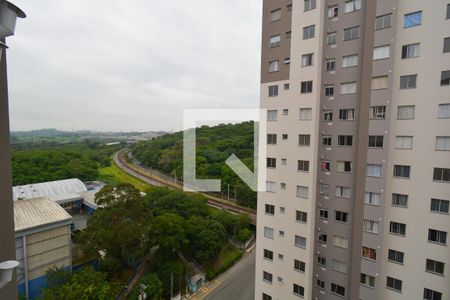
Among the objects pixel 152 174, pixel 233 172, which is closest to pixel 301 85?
pixel 233 172

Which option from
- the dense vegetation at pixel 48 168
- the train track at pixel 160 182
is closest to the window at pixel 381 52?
the train track at pixel 160 182

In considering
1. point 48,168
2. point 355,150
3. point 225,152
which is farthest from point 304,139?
point 48,168

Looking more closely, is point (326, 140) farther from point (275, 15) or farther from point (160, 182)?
point (160, 182)

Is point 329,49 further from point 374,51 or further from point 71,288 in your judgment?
point 71,288

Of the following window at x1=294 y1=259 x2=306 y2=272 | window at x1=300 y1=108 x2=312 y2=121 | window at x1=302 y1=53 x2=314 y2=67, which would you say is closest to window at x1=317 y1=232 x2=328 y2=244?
window at x1=294 y1=259 x2=306 y2=272

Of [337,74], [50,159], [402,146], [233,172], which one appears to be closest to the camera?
[402,146]

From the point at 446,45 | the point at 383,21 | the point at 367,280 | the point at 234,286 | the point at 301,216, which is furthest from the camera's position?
the point at 234,286

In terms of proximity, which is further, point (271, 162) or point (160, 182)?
point (160, 182)
